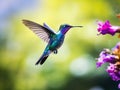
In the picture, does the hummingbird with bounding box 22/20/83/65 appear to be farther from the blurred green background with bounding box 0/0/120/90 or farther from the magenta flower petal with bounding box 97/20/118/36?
the blurred green background with bounding box 0/0/120/90

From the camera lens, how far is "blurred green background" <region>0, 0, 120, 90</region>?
18.2 metres

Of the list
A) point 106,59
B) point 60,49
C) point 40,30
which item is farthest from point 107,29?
point 60,49

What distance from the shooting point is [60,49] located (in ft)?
60.8

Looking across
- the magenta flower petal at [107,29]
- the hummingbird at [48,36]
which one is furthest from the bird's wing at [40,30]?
the magenta flower petal at [107,29]

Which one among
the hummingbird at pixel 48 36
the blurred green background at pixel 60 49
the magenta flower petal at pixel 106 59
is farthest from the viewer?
the blurred green background at pixel 60 49

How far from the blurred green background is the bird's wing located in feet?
38.9

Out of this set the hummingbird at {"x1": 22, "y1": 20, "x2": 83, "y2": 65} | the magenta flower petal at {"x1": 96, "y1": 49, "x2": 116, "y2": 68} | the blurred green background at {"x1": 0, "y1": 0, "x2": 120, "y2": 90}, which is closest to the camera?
the magenta flower petal at {"x1": 96, "y1": 49, "x2": 116, "y2": 68}

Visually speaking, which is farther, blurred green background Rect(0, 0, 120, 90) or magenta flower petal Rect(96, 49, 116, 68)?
blurred green background Rect(0, 0, 120, 90)

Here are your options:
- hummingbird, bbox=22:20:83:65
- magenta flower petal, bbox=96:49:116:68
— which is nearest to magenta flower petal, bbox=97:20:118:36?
magenta flower petal, bbox=96:49:116:68

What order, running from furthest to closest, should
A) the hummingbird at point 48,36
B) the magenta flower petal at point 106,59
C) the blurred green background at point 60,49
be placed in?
the blurred green background at point 60,49
the hummingbird at point 48,36
the magenta flower petal at point 106,59

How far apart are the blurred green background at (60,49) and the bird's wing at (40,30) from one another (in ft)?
38.9

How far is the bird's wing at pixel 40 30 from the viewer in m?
4.61

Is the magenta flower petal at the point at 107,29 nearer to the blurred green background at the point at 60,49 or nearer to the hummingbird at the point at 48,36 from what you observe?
the hummingbird at the point at 48,36

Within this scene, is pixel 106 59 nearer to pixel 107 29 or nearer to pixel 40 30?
pixel 107 29
